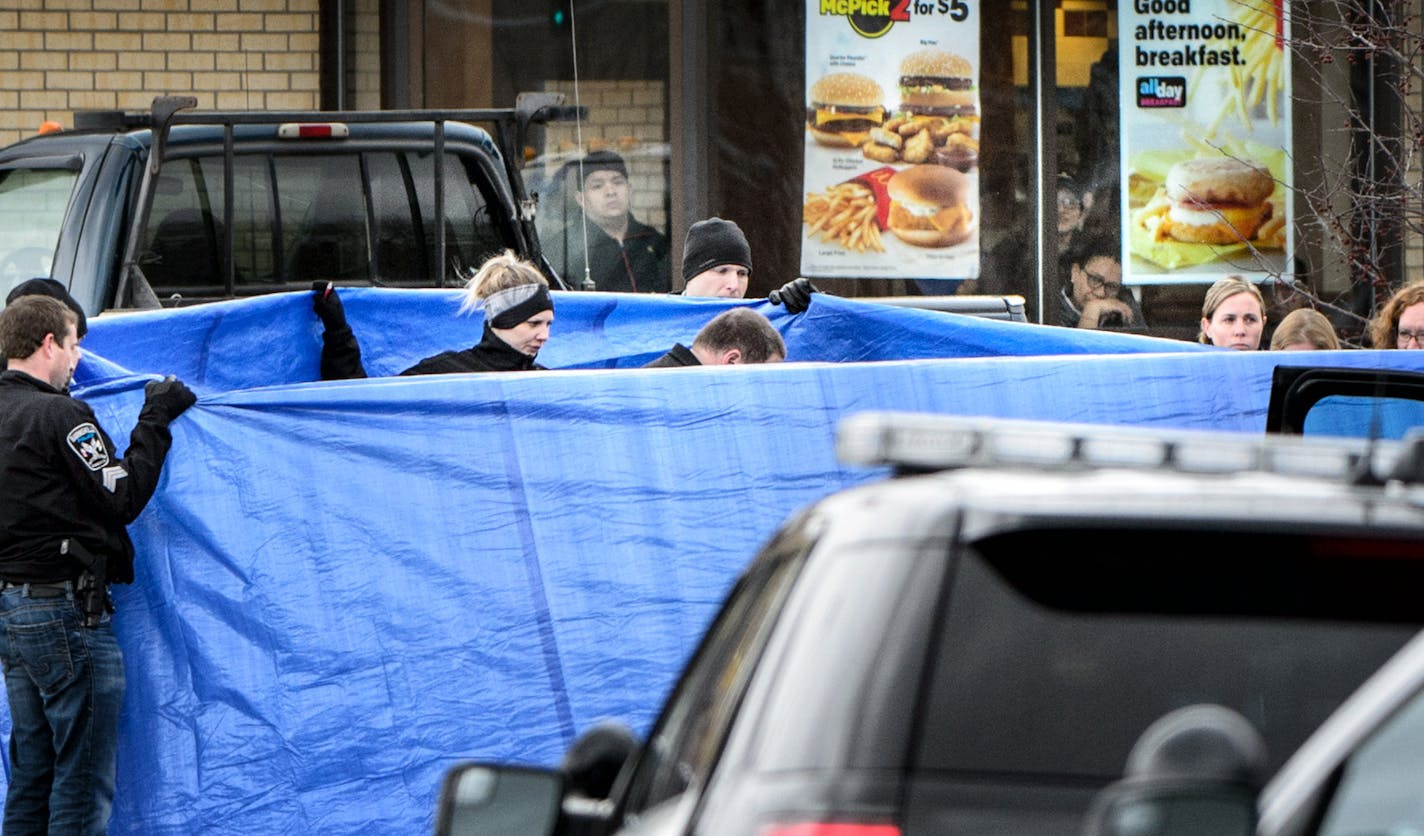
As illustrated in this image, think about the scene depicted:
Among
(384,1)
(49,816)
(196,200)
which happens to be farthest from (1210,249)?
(49,816)

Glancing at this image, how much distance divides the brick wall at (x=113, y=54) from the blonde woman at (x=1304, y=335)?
5719 millimetres

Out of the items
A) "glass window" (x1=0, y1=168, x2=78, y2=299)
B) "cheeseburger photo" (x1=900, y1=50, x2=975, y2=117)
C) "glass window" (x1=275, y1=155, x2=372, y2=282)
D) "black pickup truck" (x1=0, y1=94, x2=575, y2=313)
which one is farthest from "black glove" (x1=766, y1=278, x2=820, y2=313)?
"cheeseburger photo" (x1=900, y1=50, x2=975, y2=117)

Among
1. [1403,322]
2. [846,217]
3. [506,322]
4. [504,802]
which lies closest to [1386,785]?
[504,802]

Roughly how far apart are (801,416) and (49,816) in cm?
213

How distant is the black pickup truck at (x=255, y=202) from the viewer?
24.8 feet

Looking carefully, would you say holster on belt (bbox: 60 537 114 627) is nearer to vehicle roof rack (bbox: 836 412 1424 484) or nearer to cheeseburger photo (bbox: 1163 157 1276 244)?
vehicle roof rack (bbox: 836 412 1424 484)

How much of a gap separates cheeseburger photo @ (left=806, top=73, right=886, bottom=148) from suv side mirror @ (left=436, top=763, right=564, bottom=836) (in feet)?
29.2

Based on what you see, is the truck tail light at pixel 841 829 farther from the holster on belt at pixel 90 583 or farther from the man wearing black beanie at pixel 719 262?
the man wearing black beanie at pixel 719 262

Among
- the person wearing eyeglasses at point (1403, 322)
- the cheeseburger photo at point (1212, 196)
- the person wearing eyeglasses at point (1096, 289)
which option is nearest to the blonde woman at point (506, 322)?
the person wearing eyeglasses at point (1403, 322)

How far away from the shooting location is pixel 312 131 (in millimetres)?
8000

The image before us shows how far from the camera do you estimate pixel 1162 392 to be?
579cm

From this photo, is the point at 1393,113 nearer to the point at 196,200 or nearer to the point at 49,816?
the point at 196,200

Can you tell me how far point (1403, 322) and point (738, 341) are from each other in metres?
2.37

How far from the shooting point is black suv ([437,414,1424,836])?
71.9 inches
